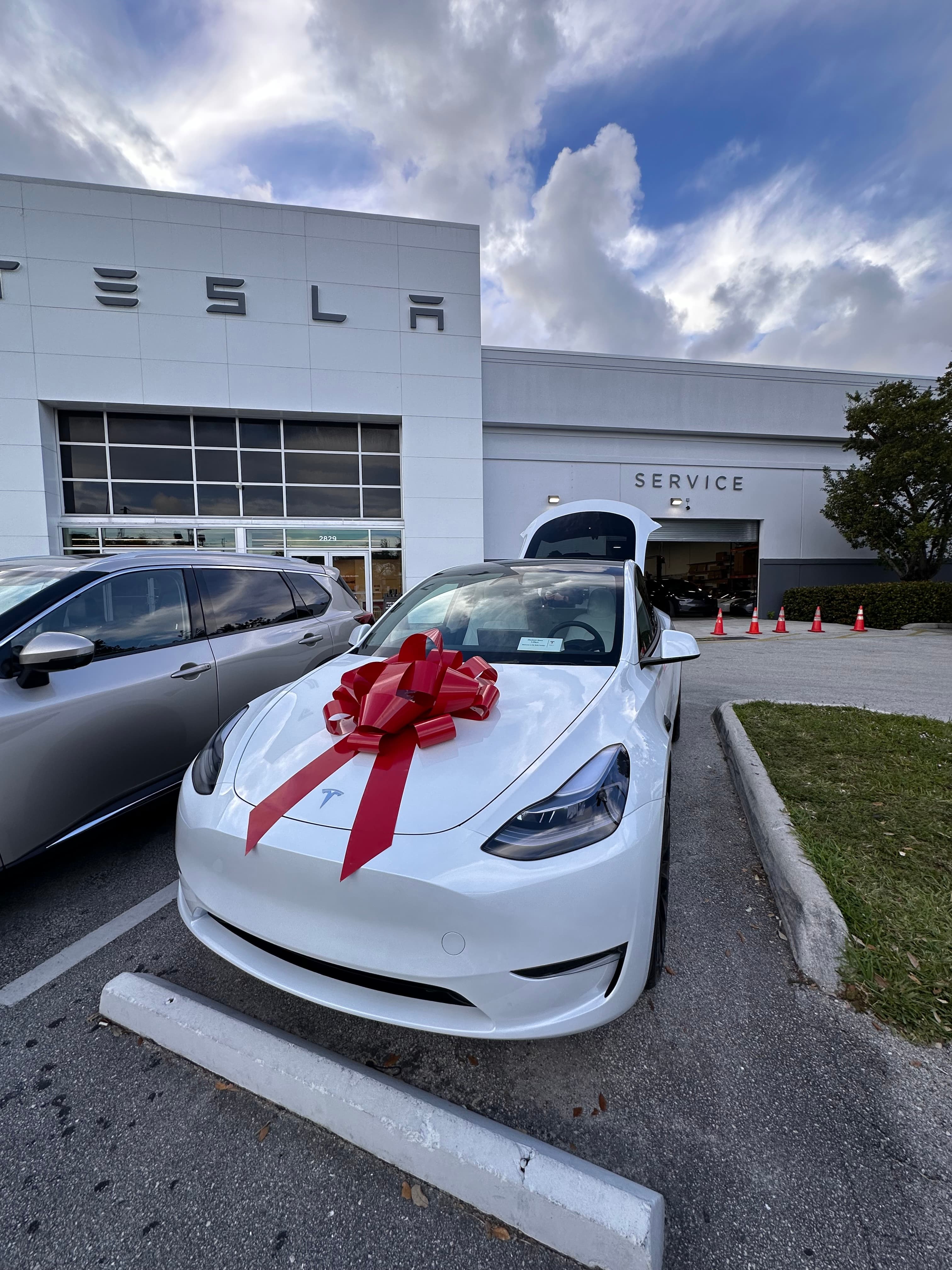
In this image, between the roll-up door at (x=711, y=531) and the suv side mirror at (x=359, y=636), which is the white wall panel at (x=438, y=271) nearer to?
the roll-up door at (x=711, y=531)

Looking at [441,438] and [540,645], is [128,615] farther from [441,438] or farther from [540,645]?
[441,438]

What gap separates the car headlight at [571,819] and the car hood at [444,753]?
0.40 ft

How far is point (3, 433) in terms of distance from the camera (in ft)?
43.4

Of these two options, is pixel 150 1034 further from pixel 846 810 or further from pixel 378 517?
pixel 378 517

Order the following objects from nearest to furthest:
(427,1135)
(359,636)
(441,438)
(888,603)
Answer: (427,1135), (359,636), (441,438), (888,603)

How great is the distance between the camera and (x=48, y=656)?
7.96 feet

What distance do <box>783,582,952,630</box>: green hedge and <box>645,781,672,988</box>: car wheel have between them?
17.6 m

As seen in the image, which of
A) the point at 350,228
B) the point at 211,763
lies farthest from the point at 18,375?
the point at 211,763

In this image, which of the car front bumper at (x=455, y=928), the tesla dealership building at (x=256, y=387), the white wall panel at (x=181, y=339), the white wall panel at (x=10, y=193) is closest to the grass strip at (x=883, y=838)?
the car front bumper at (x=455, y=928)

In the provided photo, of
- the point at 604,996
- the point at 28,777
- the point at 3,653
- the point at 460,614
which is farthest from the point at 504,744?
the point at 3,653

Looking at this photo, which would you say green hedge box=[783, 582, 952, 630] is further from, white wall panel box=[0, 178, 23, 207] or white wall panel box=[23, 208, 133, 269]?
white wall panel box=[0, 178, 23, 207]

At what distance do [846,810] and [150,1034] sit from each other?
3.49 meters

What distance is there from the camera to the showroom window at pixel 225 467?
14375 millimetres

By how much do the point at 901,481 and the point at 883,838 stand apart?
690 inches
